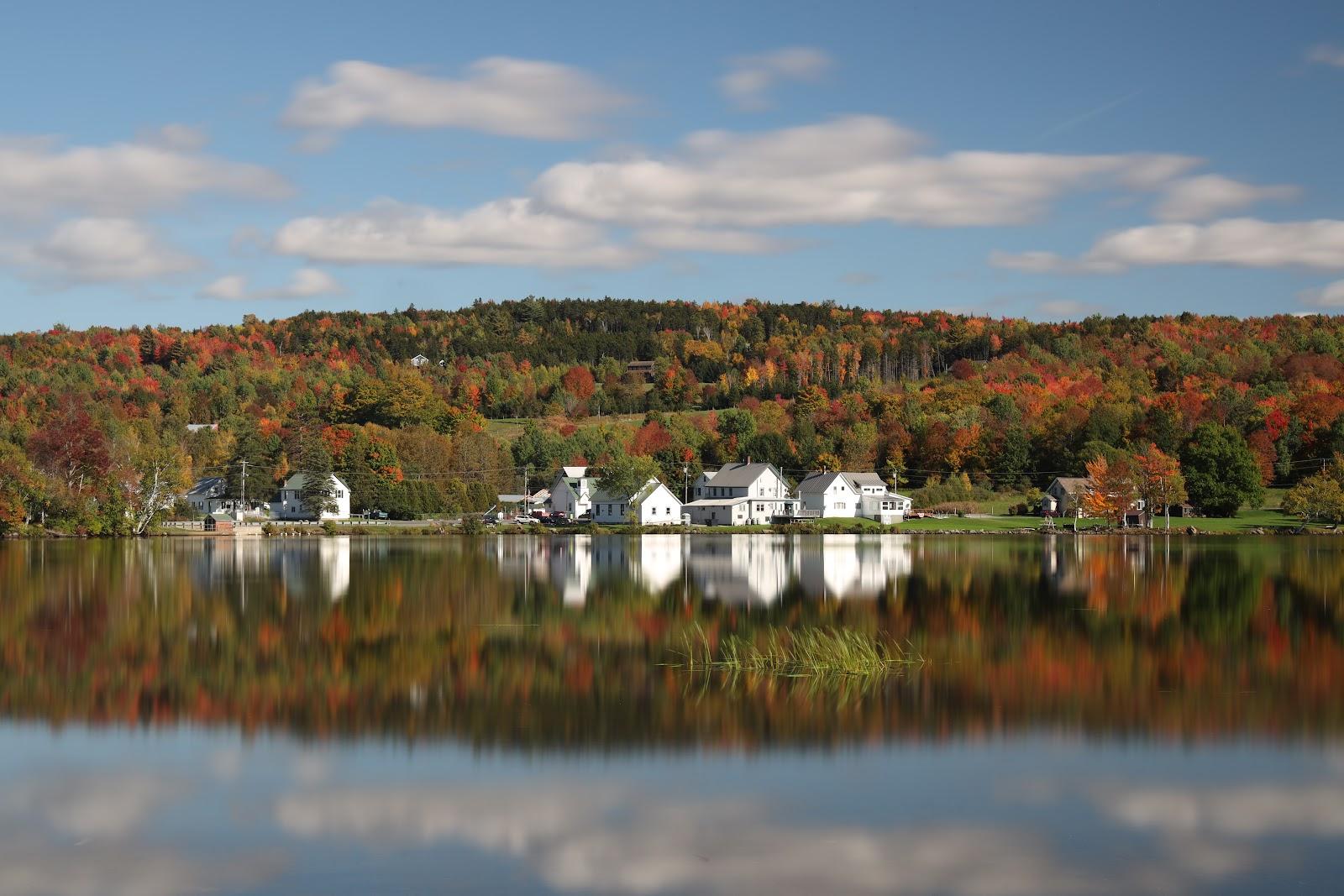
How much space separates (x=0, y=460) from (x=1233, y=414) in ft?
253

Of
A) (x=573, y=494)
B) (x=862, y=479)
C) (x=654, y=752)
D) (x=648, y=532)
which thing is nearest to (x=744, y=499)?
(x=862, y=479)

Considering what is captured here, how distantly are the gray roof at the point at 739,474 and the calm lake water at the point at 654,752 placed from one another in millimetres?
60211

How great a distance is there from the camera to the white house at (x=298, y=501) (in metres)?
80.6

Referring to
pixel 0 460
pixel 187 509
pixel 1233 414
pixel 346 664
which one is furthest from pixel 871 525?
pixel 346 664

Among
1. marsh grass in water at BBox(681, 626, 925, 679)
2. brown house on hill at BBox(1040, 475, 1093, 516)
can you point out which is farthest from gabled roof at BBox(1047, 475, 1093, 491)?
marsh grass in water at BBox(681, 626, 925, 679)

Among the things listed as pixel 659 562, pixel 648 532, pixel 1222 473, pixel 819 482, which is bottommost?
pixel 648 532

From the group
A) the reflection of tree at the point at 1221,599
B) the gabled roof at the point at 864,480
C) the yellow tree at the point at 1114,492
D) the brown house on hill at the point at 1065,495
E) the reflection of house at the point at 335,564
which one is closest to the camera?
the reflection of tree at the point at 1221,599

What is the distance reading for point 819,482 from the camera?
292 ft

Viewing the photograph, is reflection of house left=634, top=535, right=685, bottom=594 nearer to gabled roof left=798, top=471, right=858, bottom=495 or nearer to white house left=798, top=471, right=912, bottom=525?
white house left=798, top=471, right=912, bottom=525

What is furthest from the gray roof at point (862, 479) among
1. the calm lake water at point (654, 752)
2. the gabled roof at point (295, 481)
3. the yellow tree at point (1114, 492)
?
the calm lake water at point (654, 752)

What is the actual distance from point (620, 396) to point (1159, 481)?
7053 cm

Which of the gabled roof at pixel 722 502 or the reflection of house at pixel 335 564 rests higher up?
the gabled roof at pixel 722 502

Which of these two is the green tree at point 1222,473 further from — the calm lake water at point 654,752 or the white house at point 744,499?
the calm lake water at point 654,752

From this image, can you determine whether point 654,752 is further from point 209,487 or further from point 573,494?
point 209,487
